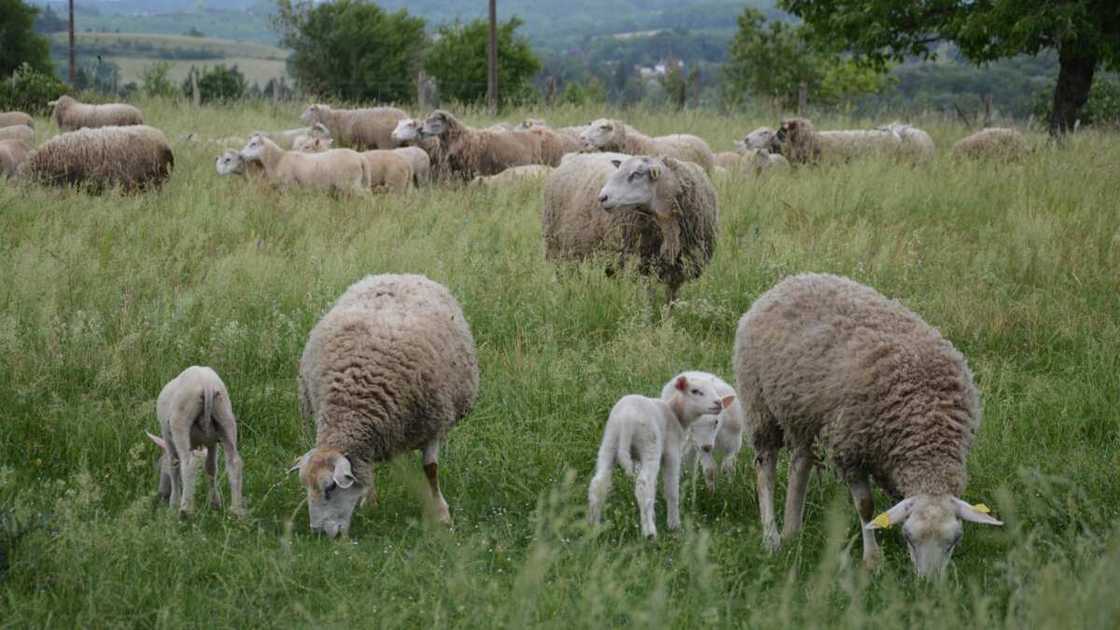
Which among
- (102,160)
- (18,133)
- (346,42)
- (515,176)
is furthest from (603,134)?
(346,42)

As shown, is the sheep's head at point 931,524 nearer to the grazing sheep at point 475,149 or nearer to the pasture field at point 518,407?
the pasture field at point 518,407

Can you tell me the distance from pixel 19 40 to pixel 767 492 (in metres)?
48.1

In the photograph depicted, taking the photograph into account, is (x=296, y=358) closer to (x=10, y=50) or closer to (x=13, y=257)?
(x=13, y=257)

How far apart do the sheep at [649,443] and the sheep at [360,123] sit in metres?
14.1

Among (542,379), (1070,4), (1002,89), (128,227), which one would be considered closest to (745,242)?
(542,379)

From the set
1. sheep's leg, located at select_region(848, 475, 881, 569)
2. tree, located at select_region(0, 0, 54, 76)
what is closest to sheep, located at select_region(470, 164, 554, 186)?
sheep's leg, located at select_region(848, 475, 881, 569)

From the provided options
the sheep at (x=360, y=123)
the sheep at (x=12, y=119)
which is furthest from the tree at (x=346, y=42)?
the sheep at (x=12, y=119)

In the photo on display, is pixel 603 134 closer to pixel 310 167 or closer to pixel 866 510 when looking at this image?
pixel 310 167

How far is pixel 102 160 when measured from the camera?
13438 mm

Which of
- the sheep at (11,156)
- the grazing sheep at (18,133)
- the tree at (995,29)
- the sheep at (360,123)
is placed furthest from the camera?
the sheep at (360,123)

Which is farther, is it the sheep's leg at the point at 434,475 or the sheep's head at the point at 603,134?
the sheep's head at the point at 603,134

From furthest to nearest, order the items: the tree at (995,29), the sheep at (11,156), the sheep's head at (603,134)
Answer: the tree at (995,29), the sheep's head at (603,134), the sheep at (11,156)

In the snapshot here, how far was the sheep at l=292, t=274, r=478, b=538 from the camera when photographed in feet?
17.3

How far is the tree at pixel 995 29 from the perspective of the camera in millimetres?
17656
